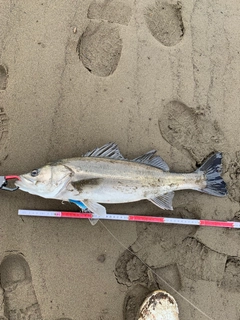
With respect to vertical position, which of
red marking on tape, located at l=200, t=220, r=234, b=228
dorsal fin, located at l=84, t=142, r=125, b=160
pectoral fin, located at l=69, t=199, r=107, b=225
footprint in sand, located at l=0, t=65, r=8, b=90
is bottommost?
red marking on tape, located at l=200, t=220, r=234, b=228

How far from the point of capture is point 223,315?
4.18 m

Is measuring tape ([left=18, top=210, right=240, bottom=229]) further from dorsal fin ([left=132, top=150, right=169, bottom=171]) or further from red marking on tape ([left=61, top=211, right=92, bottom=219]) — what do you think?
dorsal fin ([left=132, top=150, right=169, bottom=171])

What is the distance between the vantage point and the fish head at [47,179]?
11.6 ft

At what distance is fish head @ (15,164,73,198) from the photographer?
3.54m

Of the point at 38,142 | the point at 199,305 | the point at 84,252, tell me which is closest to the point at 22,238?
the point at 84,252

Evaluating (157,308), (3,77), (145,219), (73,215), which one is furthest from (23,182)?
(157,308)

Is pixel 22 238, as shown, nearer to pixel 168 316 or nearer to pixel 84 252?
pixel 84 252

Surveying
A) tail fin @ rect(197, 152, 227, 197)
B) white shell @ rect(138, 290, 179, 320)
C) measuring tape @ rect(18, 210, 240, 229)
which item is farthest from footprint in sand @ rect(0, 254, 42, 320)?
tail fin @ rect(197, 152, 227, 197)

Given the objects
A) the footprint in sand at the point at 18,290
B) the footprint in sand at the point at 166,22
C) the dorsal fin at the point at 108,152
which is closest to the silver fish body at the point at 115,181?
the dorsal fin at the point at 108,152

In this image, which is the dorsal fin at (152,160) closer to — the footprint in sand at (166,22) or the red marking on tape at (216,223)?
the red marking on tape at (216,223)

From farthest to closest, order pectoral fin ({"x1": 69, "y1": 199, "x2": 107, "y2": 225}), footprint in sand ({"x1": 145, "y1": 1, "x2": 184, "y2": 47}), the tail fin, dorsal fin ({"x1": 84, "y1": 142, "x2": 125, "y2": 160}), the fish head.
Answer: footprint in sand ({"x1": 145, "y1": 1, "x2": 184, "y2": 47}), the tail fin, dorsal fin ({"x1": 84, "y1": 142, "x2": 125, "y2": 160}), pectoral fin ({"x1": 69, "y1": 199, "x2": 107, "y2": 225}), the fish head

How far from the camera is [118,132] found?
420 centimetres

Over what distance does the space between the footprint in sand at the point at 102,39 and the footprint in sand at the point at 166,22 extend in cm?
37

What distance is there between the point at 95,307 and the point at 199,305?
4.67ft
